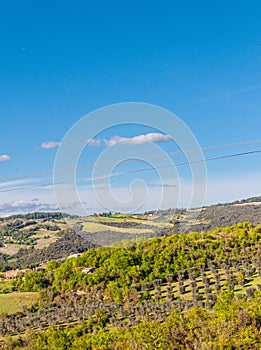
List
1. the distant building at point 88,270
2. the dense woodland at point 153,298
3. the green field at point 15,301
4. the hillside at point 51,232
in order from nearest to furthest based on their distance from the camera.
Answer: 1. the dense woodland at point 153,298
2. the green field at point 15,301
3. the distant building at point 88,270
4. the hillside at point 51,232

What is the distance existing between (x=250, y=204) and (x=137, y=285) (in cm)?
6019

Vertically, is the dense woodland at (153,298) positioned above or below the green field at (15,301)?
above

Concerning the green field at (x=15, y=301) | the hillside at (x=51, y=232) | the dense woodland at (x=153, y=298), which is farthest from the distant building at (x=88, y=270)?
the hillside at (x=51, y=232)

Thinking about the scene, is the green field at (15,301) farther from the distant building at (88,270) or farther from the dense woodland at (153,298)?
the distant building at (88,270)

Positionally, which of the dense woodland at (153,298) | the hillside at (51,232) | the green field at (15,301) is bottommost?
the green field at (15,301)

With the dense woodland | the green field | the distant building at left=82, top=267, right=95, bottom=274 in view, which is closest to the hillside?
the dense woodland

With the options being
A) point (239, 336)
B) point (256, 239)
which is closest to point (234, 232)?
point (256, 239)

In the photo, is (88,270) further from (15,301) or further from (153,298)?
(153,298)

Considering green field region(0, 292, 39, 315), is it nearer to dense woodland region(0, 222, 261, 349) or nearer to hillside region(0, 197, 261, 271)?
dense woodland region(0, 222, 261, 349)

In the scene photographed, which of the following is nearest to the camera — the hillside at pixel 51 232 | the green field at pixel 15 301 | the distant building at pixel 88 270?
the green field at pixel 15 301

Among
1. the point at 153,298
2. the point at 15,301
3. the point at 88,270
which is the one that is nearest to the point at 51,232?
the point at 88,270

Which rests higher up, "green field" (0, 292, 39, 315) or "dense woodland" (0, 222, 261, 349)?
"dense woodland" (0, 222, 261, 349)

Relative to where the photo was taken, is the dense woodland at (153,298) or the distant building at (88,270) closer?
the dense woodland at (153,298)

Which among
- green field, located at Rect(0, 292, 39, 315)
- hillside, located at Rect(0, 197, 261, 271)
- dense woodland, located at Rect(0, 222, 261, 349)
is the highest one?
hillside, located at Rect(0, 197, 261, 271)
